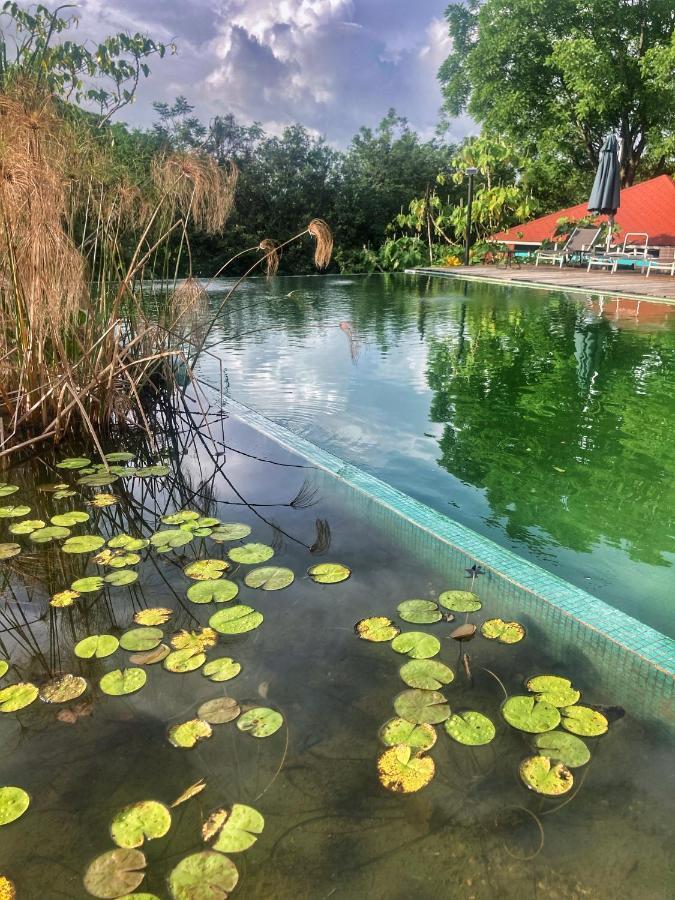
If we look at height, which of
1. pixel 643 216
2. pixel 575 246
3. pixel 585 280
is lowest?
pixel 585 280

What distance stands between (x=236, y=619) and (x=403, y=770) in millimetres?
671

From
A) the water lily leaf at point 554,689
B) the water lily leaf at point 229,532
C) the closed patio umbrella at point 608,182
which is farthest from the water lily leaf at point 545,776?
the closed patio umbrella at point 608,182

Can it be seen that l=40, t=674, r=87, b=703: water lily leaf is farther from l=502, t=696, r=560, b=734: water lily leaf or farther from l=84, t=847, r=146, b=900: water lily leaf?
l=502, t=696, r=560, b=734: water lily leaf

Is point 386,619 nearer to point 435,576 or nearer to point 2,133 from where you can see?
point 435,576

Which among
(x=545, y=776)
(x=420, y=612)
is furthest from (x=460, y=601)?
(x=545, y=776)

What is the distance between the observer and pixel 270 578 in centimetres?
199

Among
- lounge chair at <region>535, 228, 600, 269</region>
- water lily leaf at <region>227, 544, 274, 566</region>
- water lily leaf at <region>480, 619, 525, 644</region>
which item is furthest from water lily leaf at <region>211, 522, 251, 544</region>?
lounge chair at <region>535, 228, 600, 269</region>

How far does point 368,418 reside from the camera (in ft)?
13.4

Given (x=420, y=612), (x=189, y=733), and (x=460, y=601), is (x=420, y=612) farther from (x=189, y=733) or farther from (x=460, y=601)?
(x=189, y=733)

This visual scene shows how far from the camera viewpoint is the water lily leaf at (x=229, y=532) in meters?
2.28

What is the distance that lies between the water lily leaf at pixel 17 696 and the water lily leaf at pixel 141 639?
23 centimetres

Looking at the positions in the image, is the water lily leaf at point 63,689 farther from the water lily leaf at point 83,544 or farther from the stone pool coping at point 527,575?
the stone pool coping at point 527,575

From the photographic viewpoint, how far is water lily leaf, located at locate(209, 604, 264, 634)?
1726mm

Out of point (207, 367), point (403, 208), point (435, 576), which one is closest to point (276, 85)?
point (403, 208)
